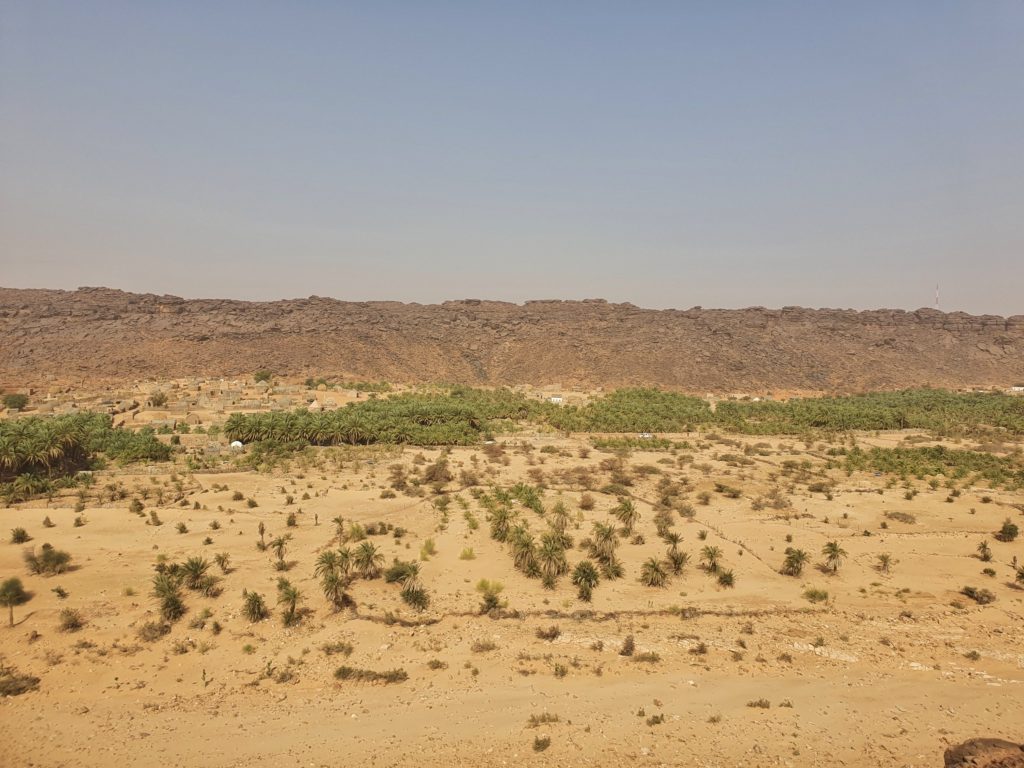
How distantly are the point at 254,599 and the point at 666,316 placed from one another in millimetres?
97554

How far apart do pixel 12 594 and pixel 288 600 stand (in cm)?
780

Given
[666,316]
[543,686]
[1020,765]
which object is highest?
[666,316]

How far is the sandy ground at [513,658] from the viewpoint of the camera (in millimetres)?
12594

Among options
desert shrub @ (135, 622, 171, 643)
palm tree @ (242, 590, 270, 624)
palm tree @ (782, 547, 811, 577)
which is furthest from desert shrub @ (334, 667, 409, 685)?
palm tree @ (782, 547, 811, 577)

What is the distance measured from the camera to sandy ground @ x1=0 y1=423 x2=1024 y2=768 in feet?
41.3

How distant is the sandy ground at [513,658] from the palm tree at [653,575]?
0.45 meters

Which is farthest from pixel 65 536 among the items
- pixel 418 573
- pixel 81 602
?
pixel 418 573

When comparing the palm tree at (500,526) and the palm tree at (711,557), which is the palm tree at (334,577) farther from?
the palm tree at (711,557)

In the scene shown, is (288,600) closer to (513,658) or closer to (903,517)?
(513,658)

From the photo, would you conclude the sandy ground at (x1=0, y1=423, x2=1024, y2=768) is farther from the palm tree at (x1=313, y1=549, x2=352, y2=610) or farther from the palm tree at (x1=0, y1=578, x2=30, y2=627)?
the palm tree at (x1=313, y1=549, x2=352, y2=610)

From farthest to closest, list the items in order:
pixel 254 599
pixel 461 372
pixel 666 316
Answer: pixel 666 316
pixel 461 372
pixel 254 599

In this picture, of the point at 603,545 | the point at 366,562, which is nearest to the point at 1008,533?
the point at 603,545

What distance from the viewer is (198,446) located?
41.1 m

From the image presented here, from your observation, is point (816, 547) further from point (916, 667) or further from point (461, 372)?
point (461, 372)
